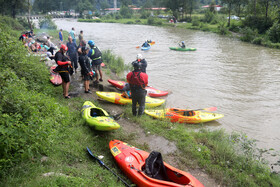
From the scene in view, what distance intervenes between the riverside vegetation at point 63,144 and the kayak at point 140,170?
9.2 inches

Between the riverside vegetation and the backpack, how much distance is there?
0.57 m

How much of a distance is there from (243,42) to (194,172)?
25390mm

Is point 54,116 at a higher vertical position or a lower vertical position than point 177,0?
lower

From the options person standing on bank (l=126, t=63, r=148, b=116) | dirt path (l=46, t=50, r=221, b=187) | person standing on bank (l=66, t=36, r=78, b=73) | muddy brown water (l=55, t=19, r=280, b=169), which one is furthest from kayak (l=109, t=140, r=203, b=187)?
person standing on bank (l=66, t=36, r=78, b=73)

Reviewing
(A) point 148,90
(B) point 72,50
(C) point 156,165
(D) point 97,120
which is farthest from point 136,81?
(B) point 72,50

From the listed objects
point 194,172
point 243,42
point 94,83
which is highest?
point 243,42

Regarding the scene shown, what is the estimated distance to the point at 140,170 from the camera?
4.16m

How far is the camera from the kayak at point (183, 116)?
7.09 metres

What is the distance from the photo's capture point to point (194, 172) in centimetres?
470

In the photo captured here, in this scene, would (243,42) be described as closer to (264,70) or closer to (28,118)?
(264,70)

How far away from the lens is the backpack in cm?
421

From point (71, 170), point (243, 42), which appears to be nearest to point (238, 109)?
point (71, 170)

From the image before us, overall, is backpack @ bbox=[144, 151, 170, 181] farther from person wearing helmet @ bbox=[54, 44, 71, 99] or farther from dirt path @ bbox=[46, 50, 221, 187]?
person wearing helmet @ bbox=[54, 44, 71, 99]

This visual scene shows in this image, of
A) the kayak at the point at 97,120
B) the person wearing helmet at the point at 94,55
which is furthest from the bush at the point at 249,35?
the kayak at the point at 97,120
